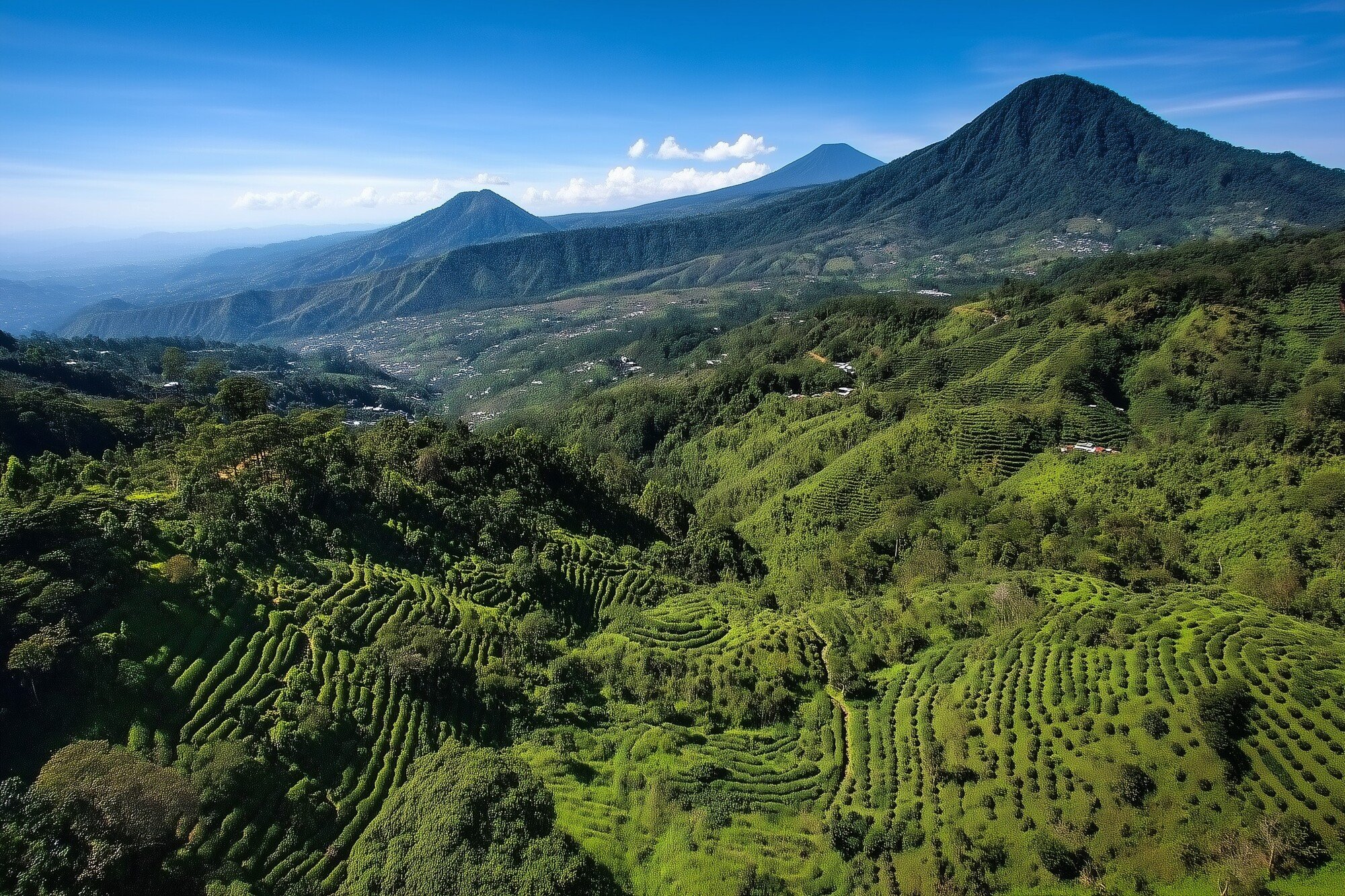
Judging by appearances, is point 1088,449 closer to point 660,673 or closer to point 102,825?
point 660,673

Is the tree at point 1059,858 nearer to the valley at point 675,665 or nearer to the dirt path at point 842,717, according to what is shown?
the valley at point 675,665

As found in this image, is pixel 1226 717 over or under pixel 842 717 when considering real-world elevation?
over

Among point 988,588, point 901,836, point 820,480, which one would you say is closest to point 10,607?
point 901,836

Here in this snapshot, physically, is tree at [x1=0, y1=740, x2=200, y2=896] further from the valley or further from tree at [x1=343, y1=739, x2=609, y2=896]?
tree at [x1=343, y1=739, x2=609, y2=896]

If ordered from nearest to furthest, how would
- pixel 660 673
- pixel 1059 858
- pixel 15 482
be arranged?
pixel 1059 858
pixel 15 482
pixel 660 673

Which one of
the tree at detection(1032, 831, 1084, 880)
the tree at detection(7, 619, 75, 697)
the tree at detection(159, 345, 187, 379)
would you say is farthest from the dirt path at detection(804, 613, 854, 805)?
the tree at detection(159, 345, 187, 379)

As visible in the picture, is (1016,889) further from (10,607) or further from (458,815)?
(10,607)

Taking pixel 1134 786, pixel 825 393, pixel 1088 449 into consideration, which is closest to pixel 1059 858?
pixel 1134 786
